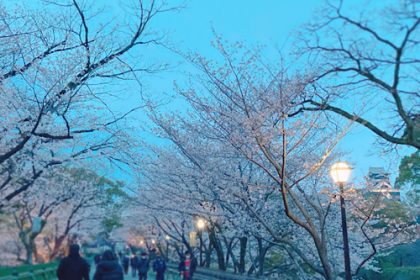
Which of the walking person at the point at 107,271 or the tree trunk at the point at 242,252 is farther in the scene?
the tree trunk at the point at 242,252

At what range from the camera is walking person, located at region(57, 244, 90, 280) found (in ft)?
25.6

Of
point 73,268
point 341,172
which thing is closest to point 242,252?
point 341,172

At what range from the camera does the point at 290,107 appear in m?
8.77

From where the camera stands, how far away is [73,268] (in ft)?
25.6

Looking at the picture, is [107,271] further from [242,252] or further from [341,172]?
[242,252]

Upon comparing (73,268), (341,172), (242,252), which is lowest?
(73,268)

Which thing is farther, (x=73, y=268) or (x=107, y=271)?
(x=107, y=271)

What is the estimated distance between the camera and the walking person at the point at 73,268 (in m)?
7.80

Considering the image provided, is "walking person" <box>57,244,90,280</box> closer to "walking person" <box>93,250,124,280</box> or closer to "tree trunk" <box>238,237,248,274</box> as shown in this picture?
"walking person" <box>93,250,124,280</box>

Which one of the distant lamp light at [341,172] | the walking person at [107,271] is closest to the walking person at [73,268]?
the walking person at [107,271]

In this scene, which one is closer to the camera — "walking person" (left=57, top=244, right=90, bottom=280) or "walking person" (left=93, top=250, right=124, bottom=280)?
"walking person" (left=57, top=244, right=90, bottom=280)

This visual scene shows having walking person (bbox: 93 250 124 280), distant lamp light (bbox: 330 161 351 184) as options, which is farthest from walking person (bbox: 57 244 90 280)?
distant lamp light (bbox: 330 161 351 184)

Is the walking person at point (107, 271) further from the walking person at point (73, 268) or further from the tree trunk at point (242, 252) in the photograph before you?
the tree trunk at point (242, 252)

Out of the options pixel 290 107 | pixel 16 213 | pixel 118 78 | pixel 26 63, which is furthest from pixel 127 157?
pixel 16 213
